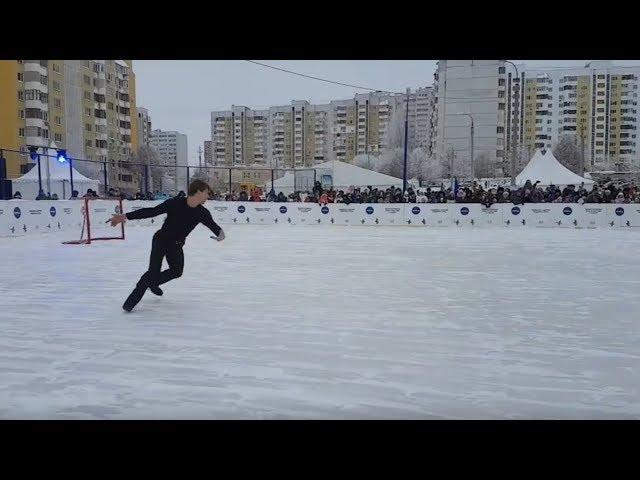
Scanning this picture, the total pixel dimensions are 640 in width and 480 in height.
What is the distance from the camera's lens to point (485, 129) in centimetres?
7100

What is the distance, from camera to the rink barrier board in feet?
59.6

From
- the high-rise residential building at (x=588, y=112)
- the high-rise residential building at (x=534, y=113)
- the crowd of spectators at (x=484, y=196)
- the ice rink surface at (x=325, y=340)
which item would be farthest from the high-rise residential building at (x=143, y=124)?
the ice rink surface at (x=325, y=340)

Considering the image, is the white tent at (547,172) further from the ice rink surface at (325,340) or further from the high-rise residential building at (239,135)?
the high-rise residential building at (239,135)

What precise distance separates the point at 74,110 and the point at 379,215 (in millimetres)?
53187

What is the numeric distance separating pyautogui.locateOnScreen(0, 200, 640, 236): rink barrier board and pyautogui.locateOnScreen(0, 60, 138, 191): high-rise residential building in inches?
734

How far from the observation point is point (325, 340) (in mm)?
5352

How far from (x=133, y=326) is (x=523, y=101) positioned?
295ft

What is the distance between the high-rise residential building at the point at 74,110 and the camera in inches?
1949

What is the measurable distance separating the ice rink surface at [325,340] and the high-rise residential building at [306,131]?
81.0 m

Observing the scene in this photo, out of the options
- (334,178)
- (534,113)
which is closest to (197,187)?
(334,178)

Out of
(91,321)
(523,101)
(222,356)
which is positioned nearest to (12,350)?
(91,321)

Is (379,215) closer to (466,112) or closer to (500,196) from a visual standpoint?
(500,196)

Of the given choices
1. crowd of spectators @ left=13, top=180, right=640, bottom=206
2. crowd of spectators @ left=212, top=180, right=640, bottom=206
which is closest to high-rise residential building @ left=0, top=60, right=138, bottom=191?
crowd of spectators @ left=13, top=180, right=640, bottom=206
